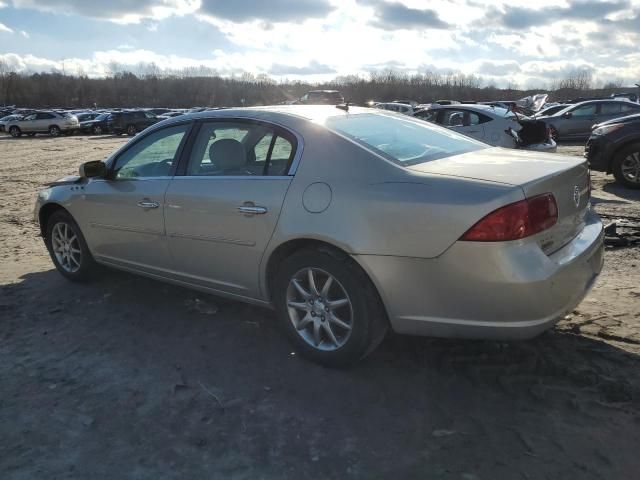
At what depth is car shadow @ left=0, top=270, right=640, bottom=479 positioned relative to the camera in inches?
102

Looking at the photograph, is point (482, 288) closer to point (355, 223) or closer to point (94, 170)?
point (355, 223)

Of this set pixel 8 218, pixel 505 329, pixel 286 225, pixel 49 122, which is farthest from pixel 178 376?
pixel 49 122

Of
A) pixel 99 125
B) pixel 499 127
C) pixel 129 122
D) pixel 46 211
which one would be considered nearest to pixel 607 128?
pixel 499 127

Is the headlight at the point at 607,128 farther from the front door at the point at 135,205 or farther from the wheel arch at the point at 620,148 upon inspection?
the front door at the point at 135,205

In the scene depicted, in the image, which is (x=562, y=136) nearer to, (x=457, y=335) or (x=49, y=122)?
(x=457, y=335)

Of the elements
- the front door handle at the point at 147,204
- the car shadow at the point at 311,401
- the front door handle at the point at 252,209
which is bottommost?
the car shadow at the point at 311,401

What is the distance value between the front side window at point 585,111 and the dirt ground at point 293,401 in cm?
1715

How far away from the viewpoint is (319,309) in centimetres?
340

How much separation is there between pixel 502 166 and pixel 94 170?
3236 millimetres

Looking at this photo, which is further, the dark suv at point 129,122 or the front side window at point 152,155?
the dark suv at point 129,122

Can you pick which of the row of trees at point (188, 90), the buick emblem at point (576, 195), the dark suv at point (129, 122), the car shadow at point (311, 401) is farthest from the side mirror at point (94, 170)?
the row of trees at point (188, 90)

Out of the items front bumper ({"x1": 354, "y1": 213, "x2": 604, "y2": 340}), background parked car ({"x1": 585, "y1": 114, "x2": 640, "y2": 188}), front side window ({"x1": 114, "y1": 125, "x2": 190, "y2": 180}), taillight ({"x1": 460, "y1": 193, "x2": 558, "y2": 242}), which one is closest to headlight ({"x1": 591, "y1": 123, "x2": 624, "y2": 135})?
background parked car ({"x1": 585, "y1": 114, "x2": 640, "y2": 188})

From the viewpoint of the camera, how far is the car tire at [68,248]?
505 centimetres

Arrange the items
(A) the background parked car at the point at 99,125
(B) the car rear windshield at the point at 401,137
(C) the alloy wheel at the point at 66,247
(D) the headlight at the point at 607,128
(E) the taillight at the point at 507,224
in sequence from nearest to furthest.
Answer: (E) the taillight at the point at 507,224 < (B) the car rear windshield at the point at 401,137 < (C) the alloy wheel at the point at 66,247 < (D) the headlight at the point at 607,128 < (A) the background parked car at the point at 99,125
